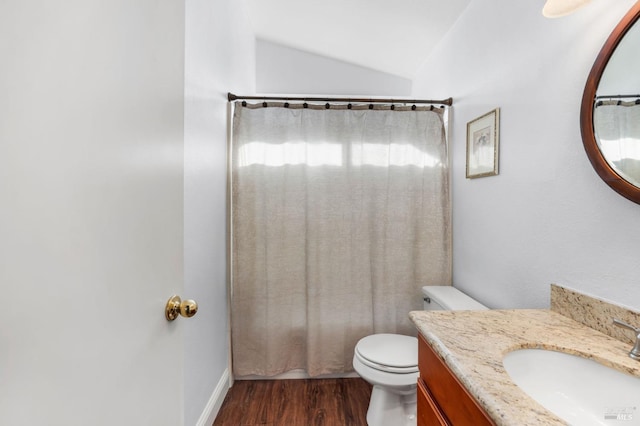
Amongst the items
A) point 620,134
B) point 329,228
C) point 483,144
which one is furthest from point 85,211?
point 483,144

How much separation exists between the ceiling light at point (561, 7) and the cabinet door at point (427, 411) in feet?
4.29

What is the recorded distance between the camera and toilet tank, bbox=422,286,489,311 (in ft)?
5.14

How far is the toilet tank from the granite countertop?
46 cm

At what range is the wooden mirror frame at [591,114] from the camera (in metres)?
0.87

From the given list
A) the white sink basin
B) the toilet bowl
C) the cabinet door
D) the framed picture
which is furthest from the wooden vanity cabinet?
the framed picture

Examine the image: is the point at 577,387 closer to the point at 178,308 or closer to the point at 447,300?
the point at 447,300

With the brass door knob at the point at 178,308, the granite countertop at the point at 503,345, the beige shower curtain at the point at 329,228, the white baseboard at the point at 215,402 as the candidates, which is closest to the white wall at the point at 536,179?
the granite countertop at the point at 503,345

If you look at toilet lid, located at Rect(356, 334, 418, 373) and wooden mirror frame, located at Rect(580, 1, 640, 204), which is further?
toilet lid, located at Rect(356, 334, 418, 373)

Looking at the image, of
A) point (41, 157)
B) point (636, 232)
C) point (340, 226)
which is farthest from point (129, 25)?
point (340, 226)

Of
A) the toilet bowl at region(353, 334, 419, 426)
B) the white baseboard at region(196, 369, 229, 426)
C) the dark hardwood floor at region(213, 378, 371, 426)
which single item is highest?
the toilet bowl at region(353, 334, 419, 426)

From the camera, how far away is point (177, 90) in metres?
0.75

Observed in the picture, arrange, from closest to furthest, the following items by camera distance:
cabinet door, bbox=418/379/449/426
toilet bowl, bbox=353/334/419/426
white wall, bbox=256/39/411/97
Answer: cabinet door, bbox=418/379/449/426 < toilet bowl, bbox=353/334/419/426 < white wall, bbox=256/39/411/97

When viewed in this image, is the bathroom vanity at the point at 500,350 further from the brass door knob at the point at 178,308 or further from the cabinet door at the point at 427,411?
the brass door knob at the point at 178,308

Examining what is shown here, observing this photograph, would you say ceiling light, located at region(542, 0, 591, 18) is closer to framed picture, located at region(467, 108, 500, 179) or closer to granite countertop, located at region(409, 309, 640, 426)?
framed picture, located at region(467, 108, 500, 179)
